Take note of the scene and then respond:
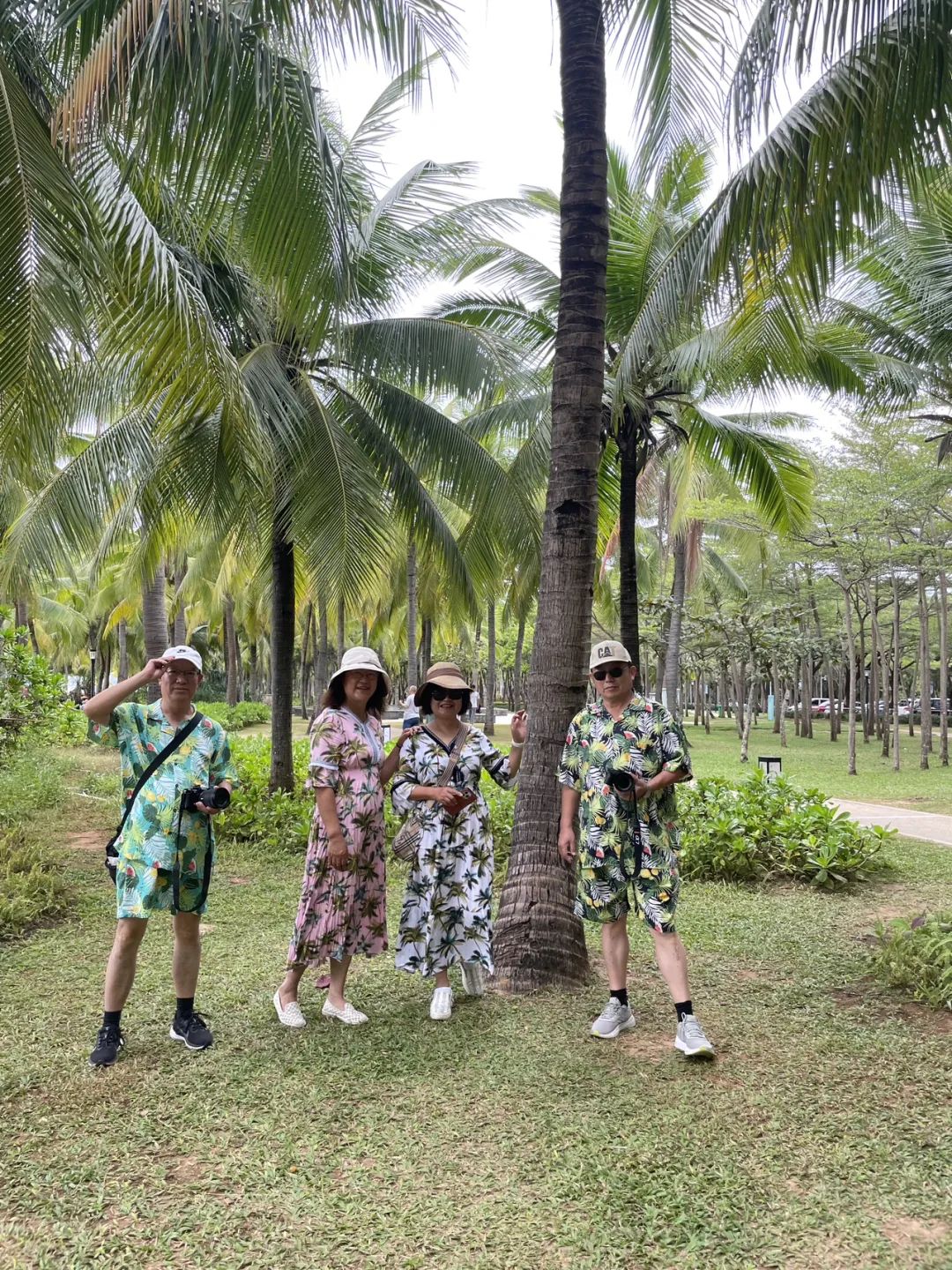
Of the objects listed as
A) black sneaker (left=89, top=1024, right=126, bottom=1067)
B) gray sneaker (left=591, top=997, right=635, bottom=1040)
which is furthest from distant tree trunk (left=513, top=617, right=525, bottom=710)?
black sneaker (left=89, top=1024, right=126, bottom=1067)

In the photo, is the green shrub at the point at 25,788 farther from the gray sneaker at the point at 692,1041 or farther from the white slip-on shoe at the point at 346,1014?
the gray sneaker at the point at 692,1041

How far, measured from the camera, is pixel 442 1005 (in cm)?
450

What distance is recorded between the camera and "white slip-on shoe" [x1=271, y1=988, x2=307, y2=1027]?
4387mm

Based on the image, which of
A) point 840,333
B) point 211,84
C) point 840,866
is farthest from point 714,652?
point 211,84

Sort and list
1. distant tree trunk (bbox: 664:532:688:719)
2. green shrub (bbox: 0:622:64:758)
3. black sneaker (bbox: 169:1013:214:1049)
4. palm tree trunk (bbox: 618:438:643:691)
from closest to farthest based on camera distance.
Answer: black sneaker (bbox: 169:1013:214:1049)
palm tree trunk (bbox: 618:438:643:691)
green shrub (bbox: 0:622:64:758)
distant tree trunk (bbox: 664:532:688:719)

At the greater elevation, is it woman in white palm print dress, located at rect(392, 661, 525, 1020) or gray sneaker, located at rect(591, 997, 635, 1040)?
woman in white palm print dress, located at rect(392, 661, 525, 1020)

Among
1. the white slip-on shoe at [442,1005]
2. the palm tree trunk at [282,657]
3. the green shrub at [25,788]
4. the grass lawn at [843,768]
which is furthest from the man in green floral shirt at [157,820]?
the grass lawn at [843,768]

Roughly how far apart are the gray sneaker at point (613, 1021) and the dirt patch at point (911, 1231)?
1.56 metres

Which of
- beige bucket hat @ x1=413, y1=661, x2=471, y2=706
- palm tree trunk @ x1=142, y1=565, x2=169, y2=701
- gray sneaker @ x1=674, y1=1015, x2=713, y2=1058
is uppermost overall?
palm tree trunk @ x1=142, y1=565, x2=169, y2=701

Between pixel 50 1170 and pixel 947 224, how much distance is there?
1177 centimetres

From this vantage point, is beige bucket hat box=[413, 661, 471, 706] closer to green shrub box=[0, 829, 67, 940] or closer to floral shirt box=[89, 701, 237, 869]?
floral shirt box=[89, 701, 237, 869]

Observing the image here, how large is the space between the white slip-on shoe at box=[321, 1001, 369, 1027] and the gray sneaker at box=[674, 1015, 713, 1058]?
1.51m

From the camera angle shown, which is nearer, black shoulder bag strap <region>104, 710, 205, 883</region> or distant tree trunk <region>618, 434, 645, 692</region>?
black shoulder bag strap <region>104, 710, 205, 883</region>

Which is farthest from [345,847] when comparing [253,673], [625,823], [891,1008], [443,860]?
[253,673]
